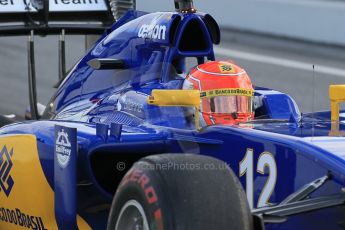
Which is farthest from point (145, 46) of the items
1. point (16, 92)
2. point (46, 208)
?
point (16, 92)

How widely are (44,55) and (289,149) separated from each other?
9.55m

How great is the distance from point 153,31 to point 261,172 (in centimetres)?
180

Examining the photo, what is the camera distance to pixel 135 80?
5.95m

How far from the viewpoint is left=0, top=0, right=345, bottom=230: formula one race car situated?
398 centimetres

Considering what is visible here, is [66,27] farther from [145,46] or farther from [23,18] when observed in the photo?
[145,46]

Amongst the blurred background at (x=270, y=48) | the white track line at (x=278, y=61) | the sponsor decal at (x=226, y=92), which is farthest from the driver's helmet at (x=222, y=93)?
the white track line at (x=278, y=61)

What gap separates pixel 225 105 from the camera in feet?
17.3

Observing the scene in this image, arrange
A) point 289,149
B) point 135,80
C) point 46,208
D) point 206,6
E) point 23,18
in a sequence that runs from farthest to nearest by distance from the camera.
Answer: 1. point 206,6
2. point 23,18
3. point 135,80
4. point 46,208
5. point 289,149

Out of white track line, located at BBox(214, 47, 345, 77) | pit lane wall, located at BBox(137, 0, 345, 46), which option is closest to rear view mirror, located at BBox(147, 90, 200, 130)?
white track line, located at BBox(214, 47, 345, 77)

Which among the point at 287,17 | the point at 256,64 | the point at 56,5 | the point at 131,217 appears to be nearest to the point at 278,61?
the point at 256,64

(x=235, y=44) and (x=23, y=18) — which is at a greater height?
(x=23, y=18)

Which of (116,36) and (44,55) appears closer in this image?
(116,36)

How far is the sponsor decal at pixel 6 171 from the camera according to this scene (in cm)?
546

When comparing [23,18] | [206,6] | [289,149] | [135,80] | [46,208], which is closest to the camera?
[289,149]
